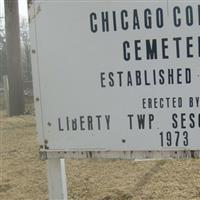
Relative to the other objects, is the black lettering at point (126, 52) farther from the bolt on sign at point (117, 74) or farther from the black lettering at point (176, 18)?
the black lettering at point (176, 18)

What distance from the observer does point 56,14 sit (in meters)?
2.93

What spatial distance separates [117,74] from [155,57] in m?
0.25

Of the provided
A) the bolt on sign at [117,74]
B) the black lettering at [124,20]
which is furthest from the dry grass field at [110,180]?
the black lettering at [124,20]

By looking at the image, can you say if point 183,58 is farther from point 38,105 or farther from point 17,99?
point 17,99

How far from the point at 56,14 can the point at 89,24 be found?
0.21 m

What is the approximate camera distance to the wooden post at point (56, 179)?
3.06 meters

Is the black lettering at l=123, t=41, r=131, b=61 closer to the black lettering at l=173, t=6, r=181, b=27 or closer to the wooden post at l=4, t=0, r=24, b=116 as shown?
the black lettering at l=173, t=6, r=181, b=27

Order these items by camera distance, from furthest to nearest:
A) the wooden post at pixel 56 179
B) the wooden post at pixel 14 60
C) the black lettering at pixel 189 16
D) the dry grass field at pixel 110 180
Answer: the wooden post at pixel 14 60
the dry grass field at pixel 110 180
the wooden post at pixel 56 179
the black lettering at pixel 189 16

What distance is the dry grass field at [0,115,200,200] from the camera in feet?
15.2

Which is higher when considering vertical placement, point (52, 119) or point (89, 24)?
point (89, 24)

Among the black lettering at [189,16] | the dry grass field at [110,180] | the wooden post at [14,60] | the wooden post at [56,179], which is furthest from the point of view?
the wooden post at [14,60]

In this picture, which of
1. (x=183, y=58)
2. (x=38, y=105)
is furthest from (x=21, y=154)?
(x=183, y=58)

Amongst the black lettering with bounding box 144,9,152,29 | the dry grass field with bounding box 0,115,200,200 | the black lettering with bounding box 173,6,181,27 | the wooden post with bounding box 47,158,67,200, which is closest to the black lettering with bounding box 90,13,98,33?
the black lettering with bounding box 144,9,152,29

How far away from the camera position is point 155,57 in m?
2.85
